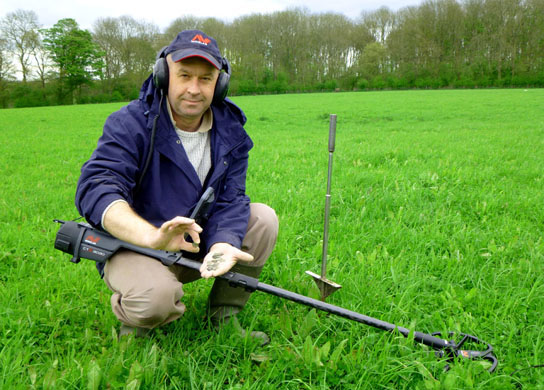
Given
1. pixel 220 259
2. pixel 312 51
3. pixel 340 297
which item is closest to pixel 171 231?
pixel 220 259

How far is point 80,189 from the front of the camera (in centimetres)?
212

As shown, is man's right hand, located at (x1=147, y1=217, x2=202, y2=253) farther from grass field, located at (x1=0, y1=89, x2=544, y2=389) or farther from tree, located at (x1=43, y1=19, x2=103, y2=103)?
tree, located at (x1=43, y1=19, x2=103, y2=103)

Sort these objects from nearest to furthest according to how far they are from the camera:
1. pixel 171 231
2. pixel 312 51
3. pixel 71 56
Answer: pixel 171 231 < pixel 71 56 < pixel 312 51

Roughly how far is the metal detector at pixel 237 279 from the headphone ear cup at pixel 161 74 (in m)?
0.92

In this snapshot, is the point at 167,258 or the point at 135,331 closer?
the point at 167,258

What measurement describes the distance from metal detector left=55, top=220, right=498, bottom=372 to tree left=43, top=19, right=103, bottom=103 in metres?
62.3

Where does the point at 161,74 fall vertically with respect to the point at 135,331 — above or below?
above

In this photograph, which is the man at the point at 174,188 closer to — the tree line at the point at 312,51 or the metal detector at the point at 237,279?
the metal detector at the point at 237,279

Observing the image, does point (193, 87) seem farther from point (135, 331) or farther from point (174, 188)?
point (135, 331)

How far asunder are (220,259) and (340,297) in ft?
3.78

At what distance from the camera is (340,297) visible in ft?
9.46

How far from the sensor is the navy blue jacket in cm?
212

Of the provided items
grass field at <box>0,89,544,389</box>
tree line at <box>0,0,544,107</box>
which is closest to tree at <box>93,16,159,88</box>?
tree line at <box>0,0,544,107</box>

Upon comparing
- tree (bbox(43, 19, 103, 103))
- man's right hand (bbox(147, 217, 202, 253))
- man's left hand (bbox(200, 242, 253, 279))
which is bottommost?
man's left hand (bbox(200, 242, 253, 279))
